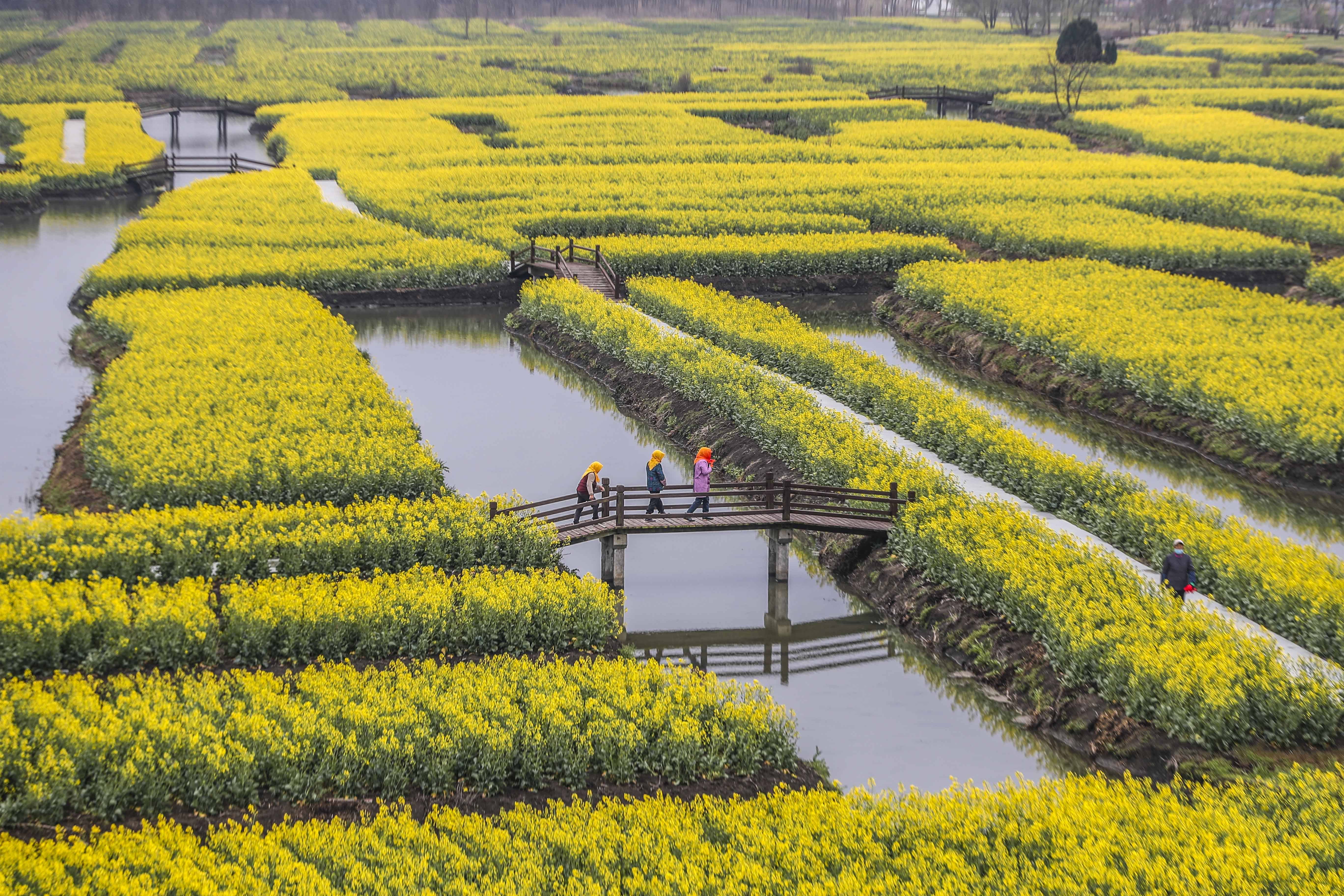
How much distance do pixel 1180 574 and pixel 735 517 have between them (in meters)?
7.97

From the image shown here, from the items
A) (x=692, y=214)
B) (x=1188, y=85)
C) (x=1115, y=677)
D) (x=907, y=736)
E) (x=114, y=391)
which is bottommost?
(x=907, y=736)

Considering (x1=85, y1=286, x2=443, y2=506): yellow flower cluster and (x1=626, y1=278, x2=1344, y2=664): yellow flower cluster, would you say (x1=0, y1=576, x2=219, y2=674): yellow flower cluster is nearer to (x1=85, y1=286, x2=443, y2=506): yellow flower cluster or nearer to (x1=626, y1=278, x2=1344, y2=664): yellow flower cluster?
(x1=85, y1=286, x2=443, y2=506): yellow flower cluster

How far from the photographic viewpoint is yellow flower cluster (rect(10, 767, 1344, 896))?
44.2 feet

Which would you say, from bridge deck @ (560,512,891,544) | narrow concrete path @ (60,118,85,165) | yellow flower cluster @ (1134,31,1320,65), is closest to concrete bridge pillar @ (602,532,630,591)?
bridge deck @ (560,512,891,544)

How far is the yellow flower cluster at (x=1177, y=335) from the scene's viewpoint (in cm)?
3184

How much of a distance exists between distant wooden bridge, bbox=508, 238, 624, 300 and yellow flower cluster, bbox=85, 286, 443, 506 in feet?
32.4

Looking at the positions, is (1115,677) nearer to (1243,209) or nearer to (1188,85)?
(1243,209)

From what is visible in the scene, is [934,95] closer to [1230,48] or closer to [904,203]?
[904,203]

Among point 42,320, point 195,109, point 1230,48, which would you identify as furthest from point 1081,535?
point 1230,48

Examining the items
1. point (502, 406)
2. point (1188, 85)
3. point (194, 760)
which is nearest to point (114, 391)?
point (502, 406)

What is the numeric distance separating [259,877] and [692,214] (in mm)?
46632

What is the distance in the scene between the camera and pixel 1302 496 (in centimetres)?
2936

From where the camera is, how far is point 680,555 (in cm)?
2659

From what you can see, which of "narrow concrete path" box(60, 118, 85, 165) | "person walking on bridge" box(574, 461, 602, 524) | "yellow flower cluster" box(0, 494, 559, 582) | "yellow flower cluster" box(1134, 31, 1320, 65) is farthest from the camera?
"yellow flower cluster" box(1134, 31, 1320, 65)
